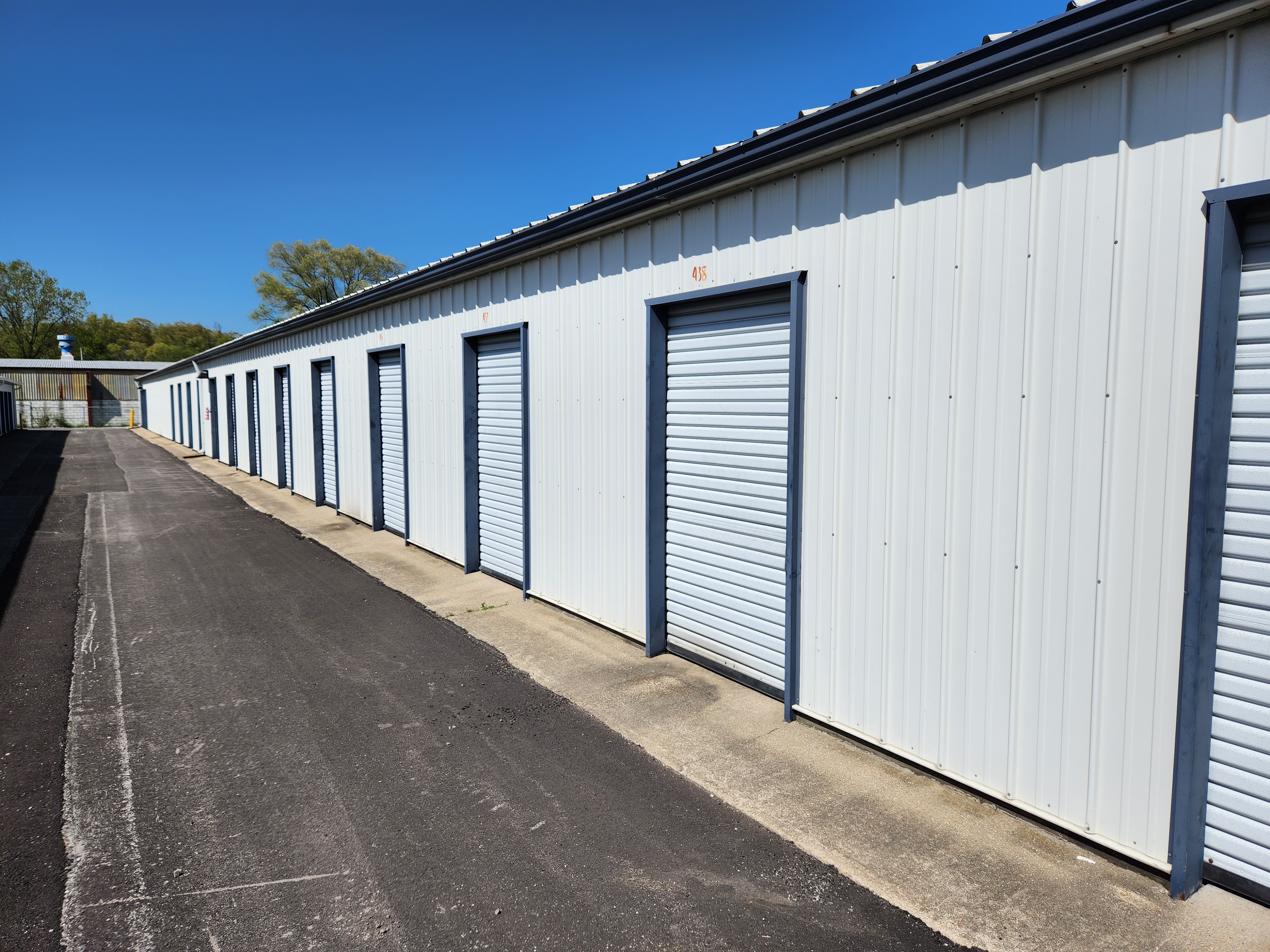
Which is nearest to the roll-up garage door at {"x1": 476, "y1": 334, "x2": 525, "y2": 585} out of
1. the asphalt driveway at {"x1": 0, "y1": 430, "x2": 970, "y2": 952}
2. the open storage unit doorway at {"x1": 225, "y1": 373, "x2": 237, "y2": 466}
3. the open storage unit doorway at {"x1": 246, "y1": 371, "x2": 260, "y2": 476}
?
the asphalt driveway at {"x1": 0, "y1": 430, "x2": 970, "y2": 952}

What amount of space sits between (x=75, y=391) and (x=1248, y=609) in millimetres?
63307

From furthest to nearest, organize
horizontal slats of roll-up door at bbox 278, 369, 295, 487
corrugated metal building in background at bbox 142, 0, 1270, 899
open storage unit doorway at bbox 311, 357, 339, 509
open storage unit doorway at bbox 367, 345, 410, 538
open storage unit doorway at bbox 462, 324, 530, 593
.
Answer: horizontal slats of roll-up door at bbox 278, 369, 295, 487 < open storage unit doorway at bbox 311, 357, 339, 509 < open storage unit doorway at bbox 367, 345, 410, 538 < open storage unit doorway at bbox 462, 324, 530, 593 < corrugated metal building in background at bbox 142, 0, 1270, 899

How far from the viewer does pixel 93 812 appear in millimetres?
3824

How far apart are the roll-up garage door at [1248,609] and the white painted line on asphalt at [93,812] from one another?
173 inches

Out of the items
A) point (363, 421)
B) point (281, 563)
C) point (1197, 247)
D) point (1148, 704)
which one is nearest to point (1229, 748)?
point (1148, 704)

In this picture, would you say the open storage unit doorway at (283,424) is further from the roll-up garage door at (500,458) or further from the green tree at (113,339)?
the green tree at (113,339)

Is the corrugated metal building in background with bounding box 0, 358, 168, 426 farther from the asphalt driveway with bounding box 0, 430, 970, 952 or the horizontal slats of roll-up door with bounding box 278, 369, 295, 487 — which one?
the asphalt driveway with bounding box 0, 430, 970, 952

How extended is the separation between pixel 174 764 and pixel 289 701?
97cm

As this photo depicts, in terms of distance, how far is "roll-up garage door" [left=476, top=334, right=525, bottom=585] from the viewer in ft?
27.3

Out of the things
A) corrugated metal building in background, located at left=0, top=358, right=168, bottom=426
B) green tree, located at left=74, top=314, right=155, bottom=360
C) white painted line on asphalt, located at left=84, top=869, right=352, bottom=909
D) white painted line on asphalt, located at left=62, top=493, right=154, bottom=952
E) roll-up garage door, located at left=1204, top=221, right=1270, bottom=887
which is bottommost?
white painted line on asphalt, located at left=84, top=869, right=352, bottom=909

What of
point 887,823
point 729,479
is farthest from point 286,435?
point 887,823

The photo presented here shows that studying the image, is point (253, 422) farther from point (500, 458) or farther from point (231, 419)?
point (500, 458)

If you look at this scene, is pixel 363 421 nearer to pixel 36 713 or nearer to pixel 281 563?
pixel 281 563

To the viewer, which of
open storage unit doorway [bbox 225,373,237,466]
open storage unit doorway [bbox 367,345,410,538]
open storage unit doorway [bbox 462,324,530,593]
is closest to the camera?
open storage unit doorway [bbox 462,324,530,593]
